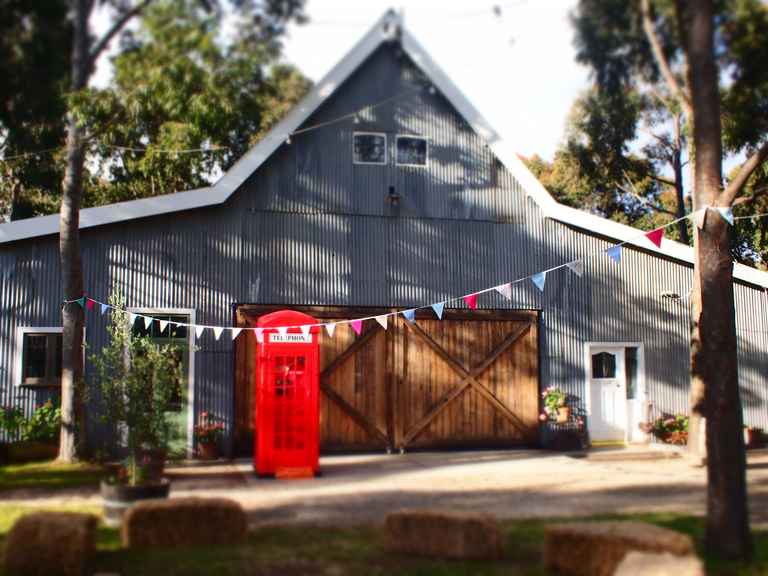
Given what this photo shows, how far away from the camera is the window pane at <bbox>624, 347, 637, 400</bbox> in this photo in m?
17.5

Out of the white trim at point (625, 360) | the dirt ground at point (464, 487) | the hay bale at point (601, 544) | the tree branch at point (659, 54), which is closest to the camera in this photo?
the hay bale at point (601, 544)

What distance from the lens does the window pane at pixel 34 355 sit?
1443 centimetres

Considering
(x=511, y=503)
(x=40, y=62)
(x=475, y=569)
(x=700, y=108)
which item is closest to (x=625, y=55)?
(x=700, y=108)

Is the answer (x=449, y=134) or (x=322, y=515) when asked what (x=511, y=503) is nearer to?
(x=322, y=515)

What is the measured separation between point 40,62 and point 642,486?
11617 mm

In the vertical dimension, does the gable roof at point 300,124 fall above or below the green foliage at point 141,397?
above

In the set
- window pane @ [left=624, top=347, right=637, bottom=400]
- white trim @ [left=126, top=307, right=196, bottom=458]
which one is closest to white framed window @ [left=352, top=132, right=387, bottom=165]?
white trim @ [left=126, top=307, right=196, bottom=458]

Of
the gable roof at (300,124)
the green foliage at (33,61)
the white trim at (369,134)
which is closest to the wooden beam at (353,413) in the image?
the gable roof at (300,124)

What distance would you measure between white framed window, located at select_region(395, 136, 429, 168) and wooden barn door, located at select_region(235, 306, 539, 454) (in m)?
3.10

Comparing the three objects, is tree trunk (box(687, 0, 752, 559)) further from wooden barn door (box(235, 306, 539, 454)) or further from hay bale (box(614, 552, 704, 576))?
wooden barn door (box(235, 306, 539, 454))

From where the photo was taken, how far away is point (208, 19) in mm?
13930

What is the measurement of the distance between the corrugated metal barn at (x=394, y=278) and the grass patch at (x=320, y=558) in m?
6.32

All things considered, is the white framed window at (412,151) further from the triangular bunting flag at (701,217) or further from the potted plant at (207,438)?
the triangular bunting flag at (701,217)

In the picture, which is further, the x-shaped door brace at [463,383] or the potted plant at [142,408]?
the x-shaped door brace at [463,383]
